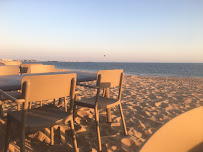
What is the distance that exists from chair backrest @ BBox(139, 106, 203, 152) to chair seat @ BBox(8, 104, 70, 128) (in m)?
1.03

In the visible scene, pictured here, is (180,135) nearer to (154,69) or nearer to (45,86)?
(45,86)

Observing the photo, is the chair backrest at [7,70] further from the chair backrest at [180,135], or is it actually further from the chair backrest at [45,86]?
the chair backrest at [180,135]

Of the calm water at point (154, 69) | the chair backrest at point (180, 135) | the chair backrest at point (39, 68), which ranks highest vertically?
the chair backrest at point (39, 68)

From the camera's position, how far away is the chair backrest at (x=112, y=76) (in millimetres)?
1765

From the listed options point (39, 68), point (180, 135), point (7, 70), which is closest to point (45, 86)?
point (180, 135)

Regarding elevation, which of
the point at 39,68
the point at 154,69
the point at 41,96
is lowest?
the point at 154,69

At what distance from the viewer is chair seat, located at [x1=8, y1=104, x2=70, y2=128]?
4.23 ft

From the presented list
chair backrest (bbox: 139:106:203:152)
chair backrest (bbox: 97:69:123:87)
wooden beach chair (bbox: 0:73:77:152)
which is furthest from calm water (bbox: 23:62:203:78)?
chair backrest (bbox: 139:106:203:152)

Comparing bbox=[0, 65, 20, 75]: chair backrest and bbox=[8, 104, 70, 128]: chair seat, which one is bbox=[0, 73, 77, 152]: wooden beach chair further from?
bbox=[0, 65, 20, 75]: chair backrest

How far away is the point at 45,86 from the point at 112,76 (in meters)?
0.91

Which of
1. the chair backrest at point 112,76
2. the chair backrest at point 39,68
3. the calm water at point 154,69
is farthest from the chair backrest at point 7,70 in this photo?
the calm water at point 154,69

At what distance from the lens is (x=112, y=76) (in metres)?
1.90

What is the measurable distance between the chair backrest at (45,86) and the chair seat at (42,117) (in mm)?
242

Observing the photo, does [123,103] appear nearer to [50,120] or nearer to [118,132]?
[118,132]
